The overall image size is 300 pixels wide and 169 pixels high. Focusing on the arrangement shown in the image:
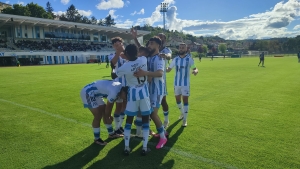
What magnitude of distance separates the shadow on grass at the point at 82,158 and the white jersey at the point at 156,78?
1.57 metres

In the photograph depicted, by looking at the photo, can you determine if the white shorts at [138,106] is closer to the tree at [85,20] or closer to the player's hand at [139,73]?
the player's hand at [139,73]

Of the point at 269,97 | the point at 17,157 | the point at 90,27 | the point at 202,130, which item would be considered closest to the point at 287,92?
the point at 269,97

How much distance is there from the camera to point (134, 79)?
392 cm

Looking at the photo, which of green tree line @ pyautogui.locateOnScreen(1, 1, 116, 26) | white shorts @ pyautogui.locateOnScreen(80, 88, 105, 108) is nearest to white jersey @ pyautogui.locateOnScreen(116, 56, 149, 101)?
white shorts @ pyautogui.locateOnScreen(80, 88, 105, 108)

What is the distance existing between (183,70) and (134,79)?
2233 millimetres

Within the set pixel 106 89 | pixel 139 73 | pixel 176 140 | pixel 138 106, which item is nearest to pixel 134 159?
pixel 138 106

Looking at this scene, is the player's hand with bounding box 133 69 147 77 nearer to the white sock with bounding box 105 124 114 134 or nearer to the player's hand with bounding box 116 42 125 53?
the player's hand with bounding box 116 42 125 53

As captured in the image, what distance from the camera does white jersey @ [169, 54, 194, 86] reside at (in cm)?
579

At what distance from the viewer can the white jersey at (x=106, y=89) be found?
4.20 metres

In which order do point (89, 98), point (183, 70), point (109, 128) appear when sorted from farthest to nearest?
point (183, 70)
point (109, 128)
point (89, 98)

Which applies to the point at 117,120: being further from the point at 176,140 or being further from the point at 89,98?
the point at 176,140

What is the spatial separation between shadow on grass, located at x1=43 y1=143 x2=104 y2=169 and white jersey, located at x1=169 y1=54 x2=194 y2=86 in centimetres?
255

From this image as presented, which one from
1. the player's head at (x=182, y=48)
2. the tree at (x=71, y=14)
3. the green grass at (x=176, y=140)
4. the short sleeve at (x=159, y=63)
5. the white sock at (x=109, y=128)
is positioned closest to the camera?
the green grass at (x=176, y=140)

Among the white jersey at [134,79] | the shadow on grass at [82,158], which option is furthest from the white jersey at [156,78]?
the shadow on grass at [82,158]
